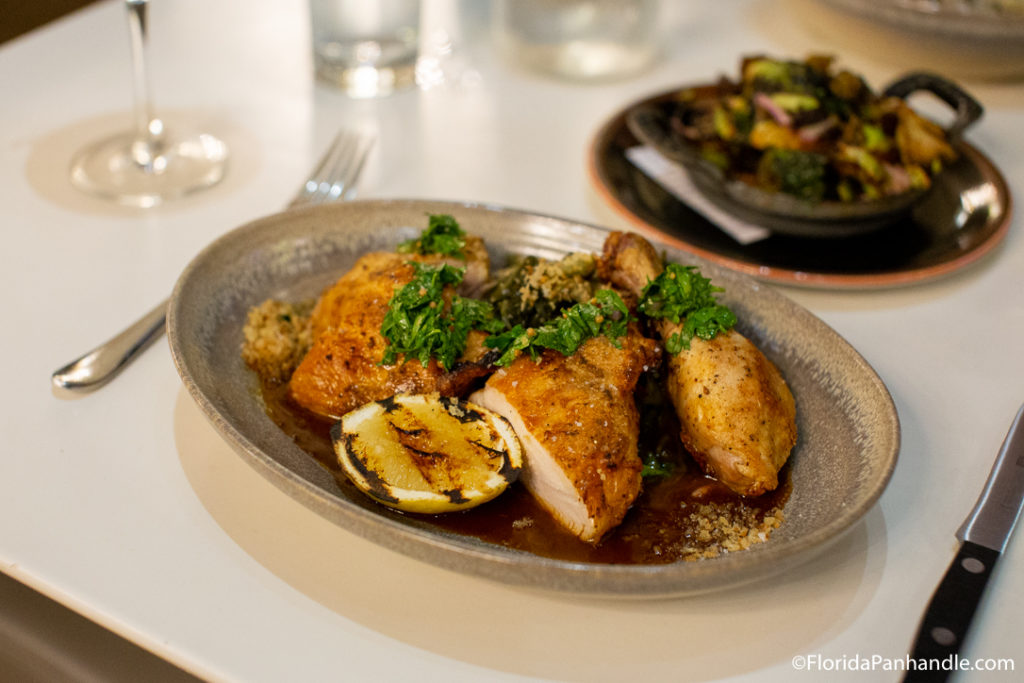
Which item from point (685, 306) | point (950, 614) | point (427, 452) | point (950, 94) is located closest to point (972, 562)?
point (950, 614)

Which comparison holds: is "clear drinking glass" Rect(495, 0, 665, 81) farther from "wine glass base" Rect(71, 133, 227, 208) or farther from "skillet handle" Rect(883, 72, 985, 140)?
"wine glass base" Rect(71, 133, 227, 208)

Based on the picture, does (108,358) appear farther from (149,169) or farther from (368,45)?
(368,45)

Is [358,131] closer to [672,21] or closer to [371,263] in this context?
[371,263]

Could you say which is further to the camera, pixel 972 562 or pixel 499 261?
pixel 499 261

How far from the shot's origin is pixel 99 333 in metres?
1.71

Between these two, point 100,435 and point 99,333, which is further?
point 99,333

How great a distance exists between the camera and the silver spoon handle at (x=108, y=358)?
1549 mm

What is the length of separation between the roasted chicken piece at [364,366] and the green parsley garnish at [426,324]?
0.02m

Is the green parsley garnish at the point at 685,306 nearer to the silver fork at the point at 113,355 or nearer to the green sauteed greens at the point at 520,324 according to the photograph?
the green sauteed greens at the point at 520,324

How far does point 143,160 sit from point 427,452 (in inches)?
56.8

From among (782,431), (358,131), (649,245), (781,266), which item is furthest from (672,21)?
(782,431)

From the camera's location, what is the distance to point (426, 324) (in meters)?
1.41

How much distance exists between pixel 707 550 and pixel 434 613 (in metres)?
0.39

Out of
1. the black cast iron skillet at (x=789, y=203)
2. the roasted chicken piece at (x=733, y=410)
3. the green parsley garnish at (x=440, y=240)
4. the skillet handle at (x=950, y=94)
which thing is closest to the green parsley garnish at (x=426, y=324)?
the green parsley garnish at (x=440, y=240)
